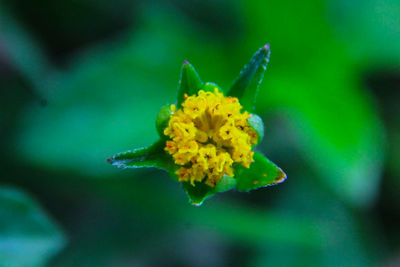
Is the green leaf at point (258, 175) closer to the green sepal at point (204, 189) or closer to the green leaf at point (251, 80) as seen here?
the green sepal at point (204, 189)

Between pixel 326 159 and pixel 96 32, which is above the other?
pixel 96 32

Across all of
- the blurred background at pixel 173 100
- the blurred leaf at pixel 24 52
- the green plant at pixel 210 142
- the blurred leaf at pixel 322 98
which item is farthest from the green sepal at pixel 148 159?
the blurred leaf at pixel 24 52

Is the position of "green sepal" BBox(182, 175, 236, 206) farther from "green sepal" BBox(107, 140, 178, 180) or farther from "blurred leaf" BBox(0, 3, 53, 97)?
"blurred leaf" BBox(0, 3, 53, 97)

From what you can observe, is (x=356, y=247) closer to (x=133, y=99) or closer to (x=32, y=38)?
(x=133, y=99)

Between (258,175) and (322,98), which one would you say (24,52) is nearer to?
(322,98)

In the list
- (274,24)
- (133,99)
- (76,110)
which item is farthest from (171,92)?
(274,24)

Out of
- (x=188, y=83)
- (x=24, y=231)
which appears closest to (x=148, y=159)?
(x=188, y=83)
